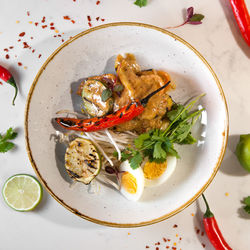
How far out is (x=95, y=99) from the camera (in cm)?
310

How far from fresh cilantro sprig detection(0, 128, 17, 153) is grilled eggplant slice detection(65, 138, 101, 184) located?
69 centimetres

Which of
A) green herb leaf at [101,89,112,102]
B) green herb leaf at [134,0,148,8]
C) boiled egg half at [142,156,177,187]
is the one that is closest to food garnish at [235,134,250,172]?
boiled egg half at [142,156,177,187]

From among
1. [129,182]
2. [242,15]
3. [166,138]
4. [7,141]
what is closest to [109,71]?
[166,138]

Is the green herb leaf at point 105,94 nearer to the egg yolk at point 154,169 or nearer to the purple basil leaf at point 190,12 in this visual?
the egg yolk at point 154,169

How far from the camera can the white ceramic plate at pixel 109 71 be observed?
3.04m

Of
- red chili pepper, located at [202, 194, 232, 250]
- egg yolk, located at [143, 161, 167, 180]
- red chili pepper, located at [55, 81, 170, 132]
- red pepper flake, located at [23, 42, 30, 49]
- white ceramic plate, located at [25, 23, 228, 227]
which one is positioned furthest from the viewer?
red pepper flake, located at [23, 42, 30, 49]

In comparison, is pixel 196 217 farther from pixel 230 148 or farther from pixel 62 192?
pixel 62 192

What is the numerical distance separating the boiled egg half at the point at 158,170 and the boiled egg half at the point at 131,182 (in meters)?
0.08

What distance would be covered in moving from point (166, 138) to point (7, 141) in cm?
175

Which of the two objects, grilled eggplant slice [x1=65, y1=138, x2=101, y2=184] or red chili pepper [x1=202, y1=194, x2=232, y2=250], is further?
red chili pepper [x1=202, y1=194, x2=232, y2=250]

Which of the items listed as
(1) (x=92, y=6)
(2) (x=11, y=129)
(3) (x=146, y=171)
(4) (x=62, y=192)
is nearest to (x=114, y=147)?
(3) (x=146, y=171)

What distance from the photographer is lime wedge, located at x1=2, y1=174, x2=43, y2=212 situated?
3.33 meters

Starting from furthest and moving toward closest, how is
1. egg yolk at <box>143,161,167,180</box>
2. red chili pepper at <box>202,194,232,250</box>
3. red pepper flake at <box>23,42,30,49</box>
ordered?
1. red pepper flake at <box>23,42,30,49</box>
2. red chili pepper at <box>202,194,232,250</box>
3. egg yolk at <box>143,161,167,180</box>

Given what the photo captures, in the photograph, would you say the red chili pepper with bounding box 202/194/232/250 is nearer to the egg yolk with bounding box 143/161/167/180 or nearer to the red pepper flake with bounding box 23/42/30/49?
the egg yolk with bounding box 143/161/167/180
